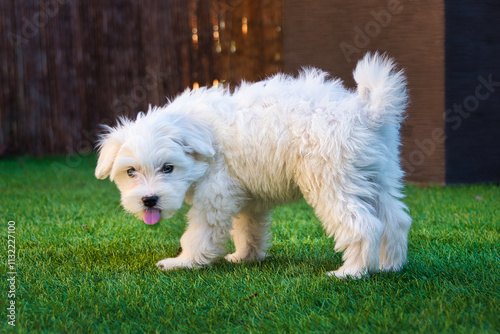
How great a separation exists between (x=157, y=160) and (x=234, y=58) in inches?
251

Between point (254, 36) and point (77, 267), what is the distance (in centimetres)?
617

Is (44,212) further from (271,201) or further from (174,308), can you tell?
(174,308)

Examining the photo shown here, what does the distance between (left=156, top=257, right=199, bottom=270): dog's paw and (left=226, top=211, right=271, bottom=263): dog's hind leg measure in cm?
43

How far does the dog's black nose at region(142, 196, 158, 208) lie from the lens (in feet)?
11.3

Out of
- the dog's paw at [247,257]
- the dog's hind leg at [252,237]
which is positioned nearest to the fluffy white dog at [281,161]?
the dog's hind leg at [252,237]

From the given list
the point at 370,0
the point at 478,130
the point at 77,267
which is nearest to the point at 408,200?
the point at 478,130

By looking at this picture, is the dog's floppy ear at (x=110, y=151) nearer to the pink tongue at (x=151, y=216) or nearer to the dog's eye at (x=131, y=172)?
the dog's eye at (x=131, y=172)

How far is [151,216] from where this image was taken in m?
3.48

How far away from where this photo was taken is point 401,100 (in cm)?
351

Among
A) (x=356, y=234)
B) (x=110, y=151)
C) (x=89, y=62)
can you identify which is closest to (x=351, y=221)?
(x=356, y=234)

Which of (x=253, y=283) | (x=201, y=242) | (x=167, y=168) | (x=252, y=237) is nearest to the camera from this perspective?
(x=253, y=283)

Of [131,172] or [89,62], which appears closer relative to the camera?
[131,172]

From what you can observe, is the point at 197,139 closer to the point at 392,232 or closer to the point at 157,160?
the point at 157,160

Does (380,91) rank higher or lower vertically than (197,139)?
higher
